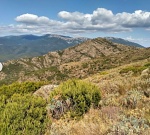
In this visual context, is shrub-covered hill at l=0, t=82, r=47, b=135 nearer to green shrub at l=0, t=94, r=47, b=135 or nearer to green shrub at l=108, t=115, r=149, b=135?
green shrub at l=0, t=94, r=47, b=135

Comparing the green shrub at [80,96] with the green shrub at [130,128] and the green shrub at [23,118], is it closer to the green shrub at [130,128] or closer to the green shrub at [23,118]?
the green shrub at [23,118]

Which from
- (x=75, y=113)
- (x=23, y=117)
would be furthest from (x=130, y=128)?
(x=75, y=113)

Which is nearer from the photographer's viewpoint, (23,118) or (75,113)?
(23,118)

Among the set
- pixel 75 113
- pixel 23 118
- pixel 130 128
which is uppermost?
pixel 130 128

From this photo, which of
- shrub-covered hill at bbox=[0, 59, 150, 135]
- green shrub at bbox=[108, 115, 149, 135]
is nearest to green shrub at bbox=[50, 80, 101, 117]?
shrub-covered hill at bbox=[0, 59, 150, 135]

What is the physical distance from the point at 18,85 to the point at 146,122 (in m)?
17.7

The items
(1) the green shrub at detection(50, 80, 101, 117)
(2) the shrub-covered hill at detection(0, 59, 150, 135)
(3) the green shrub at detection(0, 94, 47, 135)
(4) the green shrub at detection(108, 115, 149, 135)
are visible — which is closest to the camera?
(4) the green shrub at detection(108, 115, 149, 135)

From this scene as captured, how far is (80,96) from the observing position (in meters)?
9.23

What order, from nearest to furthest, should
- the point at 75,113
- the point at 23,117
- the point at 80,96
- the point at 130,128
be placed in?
the point at 130,128 → the point at 23,117 → the point at 75,113 → the point at 80,96

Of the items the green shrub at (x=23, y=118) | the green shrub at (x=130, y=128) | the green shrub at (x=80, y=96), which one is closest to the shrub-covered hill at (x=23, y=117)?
the green shrub at (x=23, y=118)

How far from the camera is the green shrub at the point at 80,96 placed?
9.09 metres

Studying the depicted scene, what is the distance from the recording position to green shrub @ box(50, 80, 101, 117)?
9.09 metres

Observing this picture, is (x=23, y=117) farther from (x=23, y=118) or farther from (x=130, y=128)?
(x=130, y=128)

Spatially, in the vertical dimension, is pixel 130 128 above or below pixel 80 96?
above
